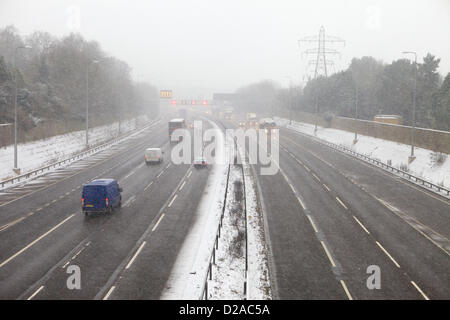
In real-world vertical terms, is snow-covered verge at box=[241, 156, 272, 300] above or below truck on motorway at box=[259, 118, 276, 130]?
below

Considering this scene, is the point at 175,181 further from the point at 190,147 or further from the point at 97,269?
the point at 190,147

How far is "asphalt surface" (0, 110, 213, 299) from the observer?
1547 cm

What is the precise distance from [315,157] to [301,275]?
3404 cm

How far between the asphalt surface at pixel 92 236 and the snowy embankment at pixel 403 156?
20.5 metres

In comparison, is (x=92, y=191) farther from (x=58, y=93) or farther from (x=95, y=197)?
(x=58, y=93)

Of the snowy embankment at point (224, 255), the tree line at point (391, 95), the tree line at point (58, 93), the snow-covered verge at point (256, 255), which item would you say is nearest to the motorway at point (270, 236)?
the snow-covered verge at point (256, 255)

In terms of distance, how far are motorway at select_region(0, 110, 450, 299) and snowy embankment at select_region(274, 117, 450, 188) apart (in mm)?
3056

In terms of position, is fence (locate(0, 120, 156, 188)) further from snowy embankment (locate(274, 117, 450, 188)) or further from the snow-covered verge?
snowy embankment (locate(274, 117, 450, 188))

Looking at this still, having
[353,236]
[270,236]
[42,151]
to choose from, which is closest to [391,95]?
[42,151]

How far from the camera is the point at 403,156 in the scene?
43781 millimetres

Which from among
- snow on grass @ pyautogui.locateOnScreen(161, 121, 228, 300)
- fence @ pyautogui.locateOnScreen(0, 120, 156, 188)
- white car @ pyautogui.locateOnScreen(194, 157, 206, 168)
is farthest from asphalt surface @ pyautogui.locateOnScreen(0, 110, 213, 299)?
white car @ pyautogui.locateOnScreen(194, 157, 206, 168)

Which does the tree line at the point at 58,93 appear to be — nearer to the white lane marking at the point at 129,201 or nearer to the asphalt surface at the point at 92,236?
the asphalt surface at the point at 92,236

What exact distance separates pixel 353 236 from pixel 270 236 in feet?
14.4
